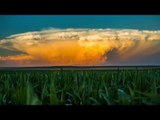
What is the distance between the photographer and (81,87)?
2275 millimetres

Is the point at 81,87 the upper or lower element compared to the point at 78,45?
lower

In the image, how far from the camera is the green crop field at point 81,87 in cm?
222

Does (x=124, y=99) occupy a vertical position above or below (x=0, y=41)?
below

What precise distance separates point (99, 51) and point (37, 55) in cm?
54

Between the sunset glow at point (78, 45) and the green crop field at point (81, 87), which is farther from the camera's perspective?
the sunset glow at point (78, 45)

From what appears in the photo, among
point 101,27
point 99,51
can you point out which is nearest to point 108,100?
point 99,51

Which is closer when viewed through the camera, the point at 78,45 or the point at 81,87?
the point at 81,87

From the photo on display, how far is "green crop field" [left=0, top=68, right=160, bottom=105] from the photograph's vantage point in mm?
2219

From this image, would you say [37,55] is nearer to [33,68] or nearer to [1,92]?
[33,68]

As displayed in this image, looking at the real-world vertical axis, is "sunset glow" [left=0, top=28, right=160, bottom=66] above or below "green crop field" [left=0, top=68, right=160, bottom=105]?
above

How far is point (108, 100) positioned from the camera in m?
2.26

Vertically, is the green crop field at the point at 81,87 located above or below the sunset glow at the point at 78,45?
below

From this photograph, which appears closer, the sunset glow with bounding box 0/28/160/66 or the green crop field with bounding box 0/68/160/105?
the green crop field with bounding box 0/68/160/105
